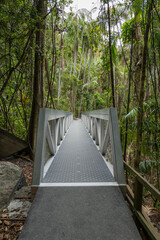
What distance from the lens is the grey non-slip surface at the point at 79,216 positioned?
1.14 metres

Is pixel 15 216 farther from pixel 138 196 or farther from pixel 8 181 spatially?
pixel 138 196

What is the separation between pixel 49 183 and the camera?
1.76 m

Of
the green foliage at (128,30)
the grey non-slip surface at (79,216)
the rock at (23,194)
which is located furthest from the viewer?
the green foliage at (128,30)

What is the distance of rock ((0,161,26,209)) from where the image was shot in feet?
5.72

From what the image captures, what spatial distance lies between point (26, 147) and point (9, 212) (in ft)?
8.13

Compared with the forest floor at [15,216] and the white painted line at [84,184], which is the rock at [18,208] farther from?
the white painted line at [84,184]

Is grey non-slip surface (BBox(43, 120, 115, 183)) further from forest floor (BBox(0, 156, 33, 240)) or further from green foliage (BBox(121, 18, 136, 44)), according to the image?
green foliage (BBox(121, 18, 136, 44))

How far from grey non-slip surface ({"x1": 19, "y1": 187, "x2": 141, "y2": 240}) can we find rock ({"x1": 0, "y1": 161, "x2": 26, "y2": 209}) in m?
0.47

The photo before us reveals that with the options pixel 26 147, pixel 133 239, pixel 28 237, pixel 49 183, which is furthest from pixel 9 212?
pixel 26 147

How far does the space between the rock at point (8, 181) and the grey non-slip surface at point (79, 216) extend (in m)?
0.47

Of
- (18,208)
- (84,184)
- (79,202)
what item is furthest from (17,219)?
(84,184)

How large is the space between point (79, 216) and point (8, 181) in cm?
123

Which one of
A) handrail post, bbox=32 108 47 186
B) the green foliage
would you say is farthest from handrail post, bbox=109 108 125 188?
the green foliage

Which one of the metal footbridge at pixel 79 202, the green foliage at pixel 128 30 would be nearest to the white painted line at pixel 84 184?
the metal footbridge at pixel 79 202
